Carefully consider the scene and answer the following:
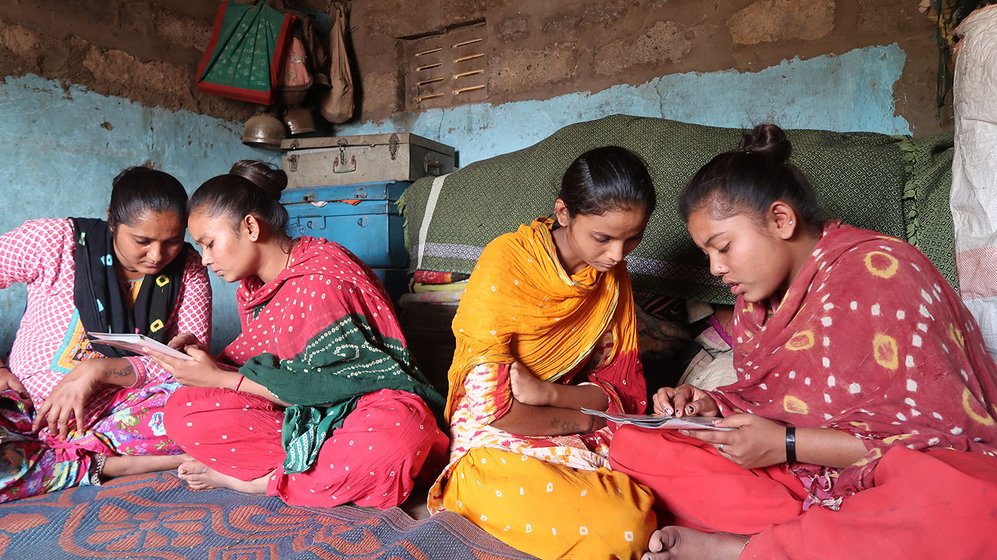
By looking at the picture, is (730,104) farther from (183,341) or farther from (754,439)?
(183,341)

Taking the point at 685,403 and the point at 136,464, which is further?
the point at 136,464

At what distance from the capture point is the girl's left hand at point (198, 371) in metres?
2.05

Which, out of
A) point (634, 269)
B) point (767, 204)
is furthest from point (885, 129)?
point (767, 204)

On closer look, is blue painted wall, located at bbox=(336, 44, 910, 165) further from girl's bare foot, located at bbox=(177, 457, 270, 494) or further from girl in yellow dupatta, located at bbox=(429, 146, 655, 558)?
girl's bare foot, located at bbox=(177, 457, 270, 494)

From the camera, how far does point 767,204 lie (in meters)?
1.66

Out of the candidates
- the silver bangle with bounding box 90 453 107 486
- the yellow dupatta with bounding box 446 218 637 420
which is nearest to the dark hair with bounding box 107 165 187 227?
the silver bangle with bounding box 90 453 107 486

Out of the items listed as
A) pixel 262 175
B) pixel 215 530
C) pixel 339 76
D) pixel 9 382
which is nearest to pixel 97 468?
pixel 9 382

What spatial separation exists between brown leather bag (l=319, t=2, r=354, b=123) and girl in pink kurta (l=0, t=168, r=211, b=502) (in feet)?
6.97

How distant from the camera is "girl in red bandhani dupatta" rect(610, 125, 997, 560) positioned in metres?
1.27

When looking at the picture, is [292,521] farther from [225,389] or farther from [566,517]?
[566,517]

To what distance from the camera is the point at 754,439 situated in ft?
4.95

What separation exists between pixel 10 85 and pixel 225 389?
7.13 feet

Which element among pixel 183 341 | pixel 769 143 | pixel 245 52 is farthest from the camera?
pixel 245 52

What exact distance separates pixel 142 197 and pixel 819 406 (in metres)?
2.07
